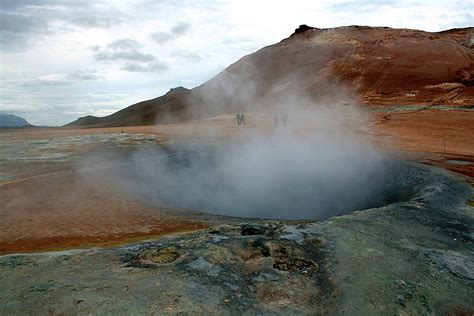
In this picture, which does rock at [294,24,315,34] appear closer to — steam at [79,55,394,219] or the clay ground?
steam at [79,55,394,219]

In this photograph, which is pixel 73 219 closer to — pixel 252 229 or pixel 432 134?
pixel 252 229

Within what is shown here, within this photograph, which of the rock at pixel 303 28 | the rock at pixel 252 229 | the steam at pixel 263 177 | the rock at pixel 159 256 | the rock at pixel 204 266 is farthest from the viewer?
the rock at pixel 303 28

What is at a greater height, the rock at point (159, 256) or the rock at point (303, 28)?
the rock at point (303, 28)

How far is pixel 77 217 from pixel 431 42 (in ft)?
149

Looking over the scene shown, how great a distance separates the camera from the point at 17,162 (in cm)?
1636

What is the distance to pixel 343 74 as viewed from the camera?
4378cm

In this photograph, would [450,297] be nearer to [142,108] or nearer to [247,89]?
[247,89]

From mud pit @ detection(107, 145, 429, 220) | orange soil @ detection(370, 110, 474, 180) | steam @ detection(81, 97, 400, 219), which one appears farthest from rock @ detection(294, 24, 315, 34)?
mud pit @ detection(107, 145, 429, 220)

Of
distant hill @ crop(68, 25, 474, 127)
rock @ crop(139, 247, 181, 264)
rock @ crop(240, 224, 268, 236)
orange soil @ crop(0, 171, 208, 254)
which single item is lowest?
orange soil @ crop(0, 171, 208, 254)

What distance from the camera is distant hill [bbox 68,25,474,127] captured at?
35.9 meters

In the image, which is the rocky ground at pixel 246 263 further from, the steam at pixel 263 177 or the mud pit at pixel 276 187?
the steam at pixel 263 177

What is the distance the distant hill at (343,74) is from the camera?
3591 centimetres

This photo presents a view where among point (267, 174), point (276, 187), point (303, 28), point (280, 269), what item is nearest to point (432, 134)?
point (267, 174)

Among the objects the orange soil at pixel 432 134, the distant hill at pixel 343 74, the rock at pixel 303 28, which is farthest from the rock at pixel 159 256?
the rock at pixel 303 28
